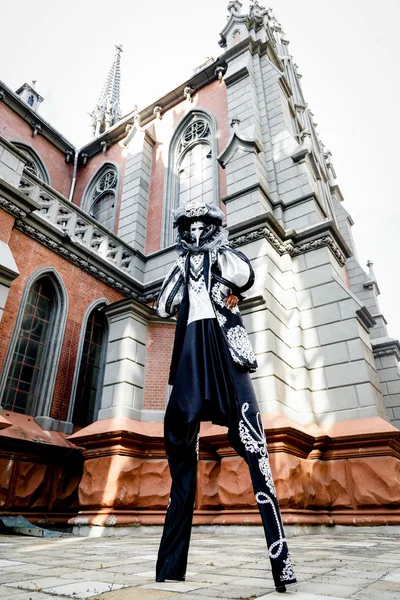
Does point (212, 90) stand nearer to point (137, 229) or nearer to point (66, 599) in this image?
point (137, 229)

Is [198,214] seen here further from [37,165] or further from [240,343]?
[37,165]

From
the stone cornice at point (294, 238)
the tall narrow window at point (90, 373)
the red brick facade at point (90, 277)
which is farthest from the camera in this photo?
the tall narrow window at point (90, 373)

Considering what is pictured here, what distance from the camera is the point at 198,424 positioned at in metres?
2.58

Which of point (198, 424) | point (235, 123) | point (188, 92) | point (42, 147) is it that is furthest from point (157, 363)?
point (42, 147)

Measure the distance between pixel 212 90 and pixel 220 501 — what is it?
14.2 m

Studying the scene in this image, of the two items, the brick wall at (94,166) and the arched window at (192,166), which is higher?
the brick wall at (94,166)

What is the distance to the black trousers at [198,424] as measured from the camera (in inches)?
91.5

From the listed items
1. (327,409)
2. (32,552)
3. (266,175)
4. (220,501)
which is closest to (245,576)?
(32,552)

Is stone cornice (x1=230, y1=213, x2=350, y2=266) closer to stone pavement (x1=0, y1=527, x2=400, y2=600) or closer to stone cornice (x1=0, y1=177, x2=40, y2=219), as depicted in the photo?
stone cornice (x1=0, y1=177, x2=40, y2=219)

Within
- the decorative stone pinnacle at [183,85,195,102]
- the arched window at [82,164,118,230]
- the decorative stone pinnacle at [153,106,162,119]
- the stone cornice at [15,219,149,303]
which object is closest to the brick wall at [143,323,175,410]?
the stone cornice at [15,219,149,303]

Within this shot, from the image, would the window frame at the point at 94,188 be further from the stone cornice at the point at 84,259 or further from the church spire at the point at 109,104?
the church spire at the point at 109,104

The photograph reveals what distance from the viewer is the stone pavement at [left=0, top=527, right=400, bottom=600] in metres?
1.92

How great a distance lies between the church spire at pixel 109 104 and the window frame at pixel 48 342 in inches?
696

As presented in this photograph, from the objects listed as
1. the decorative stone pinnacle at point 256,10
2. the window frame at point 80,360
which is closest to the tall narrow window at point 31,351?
the window frame at point 80,360
